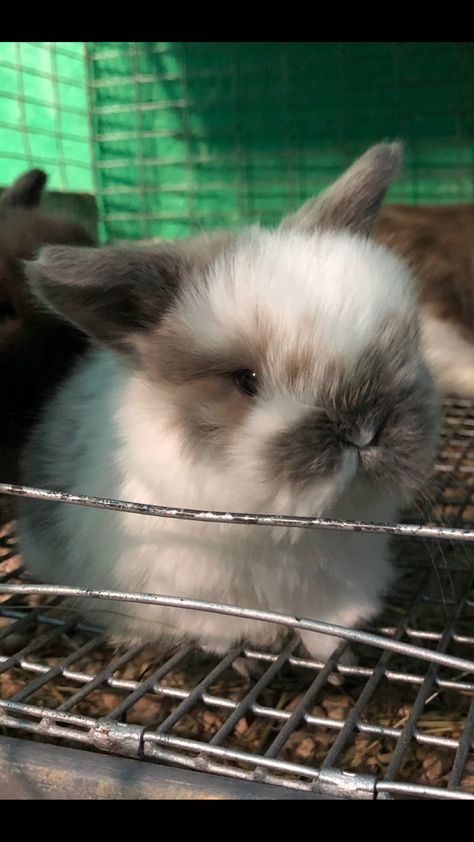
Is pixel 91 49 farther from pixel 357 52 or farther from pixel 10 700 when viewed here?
pixel 10 700

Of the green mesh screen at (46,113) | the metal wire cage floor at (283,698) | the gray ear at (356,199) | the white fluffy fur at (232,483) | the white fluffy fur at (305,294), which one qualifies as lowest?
the metal wire cage floor at (283,698)

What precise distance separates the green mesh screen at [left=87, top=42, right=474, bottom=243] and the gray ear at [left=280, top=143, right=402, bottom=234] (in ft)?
5.01

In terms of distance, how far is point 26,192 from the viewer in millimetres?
1667

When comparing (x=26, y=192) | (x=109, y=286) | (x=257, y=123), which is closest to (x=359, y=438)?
(x=109, y=286)

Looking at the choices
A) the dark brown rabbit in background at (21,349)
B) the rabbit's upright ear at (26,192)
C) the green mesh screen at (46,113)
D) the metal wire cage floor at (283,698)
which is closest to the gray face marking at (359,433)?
the metal wire cage floor at (283,698)

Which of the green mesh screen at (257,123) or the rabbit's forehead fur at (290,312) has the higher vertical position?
the green mesh screen at (257,123)

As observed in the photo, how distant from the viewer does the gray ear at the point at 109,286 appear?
0.98 metres

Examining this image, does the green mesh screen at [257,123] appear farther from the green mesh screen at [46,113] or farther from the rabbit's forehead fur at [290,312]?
the rabbit's forehead fur at [290,312]

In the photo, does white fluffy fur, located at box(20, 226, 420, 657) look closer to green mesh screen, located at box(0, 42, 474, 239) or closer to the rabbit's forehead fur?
the rabbit's forehead fur

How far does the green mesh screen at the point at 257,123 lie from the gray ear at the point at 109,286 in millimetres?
1690

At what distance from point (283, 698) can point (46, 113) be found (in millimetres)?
2438

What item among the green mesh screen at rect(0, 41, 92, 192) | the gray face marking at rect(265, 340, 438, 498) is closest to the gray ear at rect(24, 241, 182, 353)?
the gray face marking at rect(265, 340, 438, 498)

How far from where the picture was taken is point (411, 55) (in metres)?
2.67
